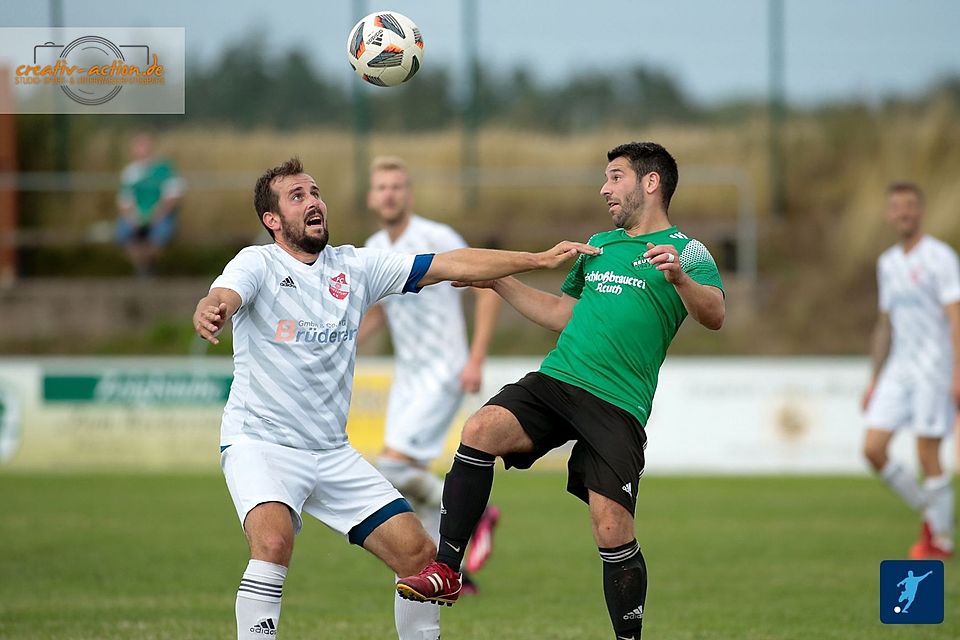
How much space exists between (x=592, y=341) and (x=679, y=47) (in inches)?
672

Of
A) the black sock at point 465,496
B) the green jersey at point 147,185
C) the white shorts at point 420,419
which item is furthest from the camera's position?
the green jersey at point 147,185

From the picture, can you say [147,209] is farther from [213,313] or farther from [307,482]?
[213,313]

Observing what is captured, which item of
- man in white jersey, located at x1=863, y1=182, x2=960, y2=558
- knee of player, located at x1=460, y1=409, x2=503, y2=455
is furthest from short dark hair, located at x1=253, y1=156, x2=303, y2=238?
man in white jersey, located at x1=863, y1=182, x2=960, y2=558

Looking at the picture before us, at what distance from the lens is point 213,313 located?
5.28 meters

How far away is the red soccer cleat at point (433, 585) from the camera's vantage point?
566cm

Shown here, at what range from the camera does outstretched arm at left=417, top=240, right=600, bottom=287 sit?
6031 mm

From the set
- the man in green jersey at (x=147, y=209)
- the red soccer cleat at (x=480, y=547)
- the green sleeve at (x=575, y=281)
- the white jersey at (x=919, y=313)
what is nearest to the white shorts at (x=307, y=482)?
the green sleeve at (x=575, y=281)

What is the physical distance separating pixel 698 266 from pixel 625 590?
1469 millimetres

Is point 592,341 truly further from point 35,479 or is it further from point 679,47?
point 679,47

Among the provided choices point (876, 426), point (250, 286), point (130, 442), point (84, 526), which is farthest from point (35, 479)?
point (250, 286)

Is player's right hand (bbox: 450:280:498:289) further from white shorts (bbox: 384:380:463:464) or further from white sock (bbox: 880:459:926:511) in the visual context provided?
white sock (bbox: 880:459:926:511)

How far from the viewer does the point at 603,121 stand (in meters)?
23.6

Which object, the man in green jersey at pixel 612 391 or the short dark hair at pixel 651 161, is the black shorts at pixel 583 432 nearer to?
the man in green jersey at pixel 612 391

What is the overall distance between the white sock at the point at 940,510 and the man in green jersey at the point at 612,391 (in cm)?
481
